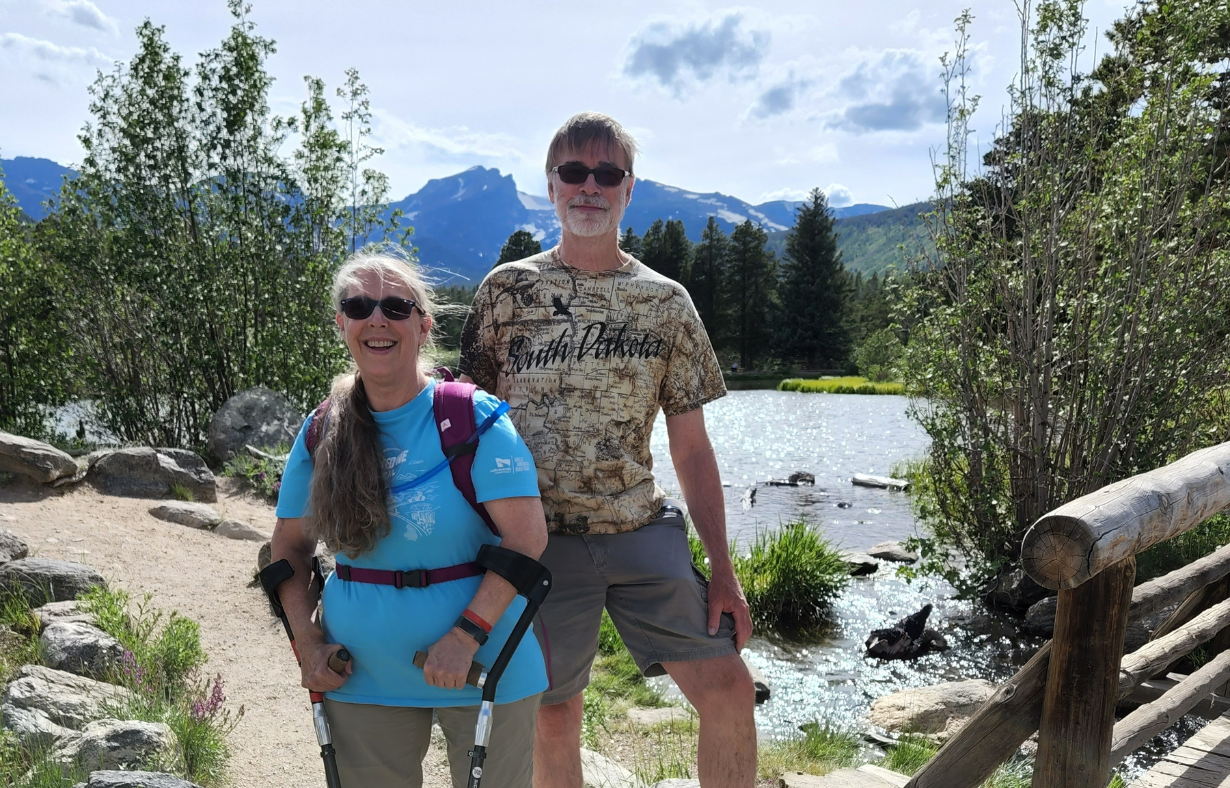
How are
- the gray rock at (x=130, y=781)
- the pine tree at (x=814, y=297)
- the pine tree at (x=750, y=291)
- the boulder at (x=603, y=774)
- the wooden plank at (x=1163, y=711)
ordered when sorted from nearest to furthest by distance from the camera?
the gray rock at (x=130, y=781), the wooden plank at (x=1163, y=711), the boulder at (x=603, y=774), the pine tree at (x=814, y=297), the pine tree at (x=750, y=291)

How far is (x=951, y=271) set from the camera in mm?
8312

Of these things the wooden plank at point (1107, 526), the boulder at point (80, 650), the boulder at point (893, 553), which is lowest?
the boulder at point (893, 553)

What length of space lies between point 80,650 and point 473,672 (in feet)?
11.7

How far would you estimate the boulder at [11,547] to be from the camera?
5867mm

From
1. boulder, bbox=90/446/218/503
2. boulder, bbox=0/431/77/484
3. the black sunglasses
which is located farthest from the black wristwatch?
boulder, bbox=90/446/218/503

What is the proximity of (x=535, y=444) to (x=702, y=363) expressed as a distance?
588 millimetres

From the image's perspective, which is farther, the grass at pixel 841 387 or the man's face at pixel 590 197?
the grass at pixel 841 387

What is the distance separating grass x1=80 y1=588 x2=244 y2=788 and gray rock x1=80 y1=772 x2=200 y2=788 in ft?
2.35

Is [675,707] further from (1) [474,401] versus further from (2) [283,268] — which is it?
(2) [283,268]

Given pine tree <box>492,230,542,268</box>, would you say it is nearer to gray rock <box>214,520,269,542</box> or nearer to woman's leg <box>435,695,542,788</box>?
gray rock <box>214,520,269,542</box>

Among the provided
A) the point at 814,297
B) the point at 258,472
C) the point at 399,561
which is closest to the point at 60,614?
the point at 399,561

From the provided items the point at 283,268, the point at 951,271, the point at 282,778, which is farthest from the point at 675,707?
the point at 283,268

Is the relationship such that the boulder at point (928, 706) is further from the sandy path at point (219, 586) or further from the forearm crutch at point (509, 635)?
the forearm crutch at point (509, 635)

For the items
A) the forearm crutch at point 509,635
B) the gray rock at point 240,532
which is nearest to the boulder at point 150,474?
the gray rock at point 240,532
